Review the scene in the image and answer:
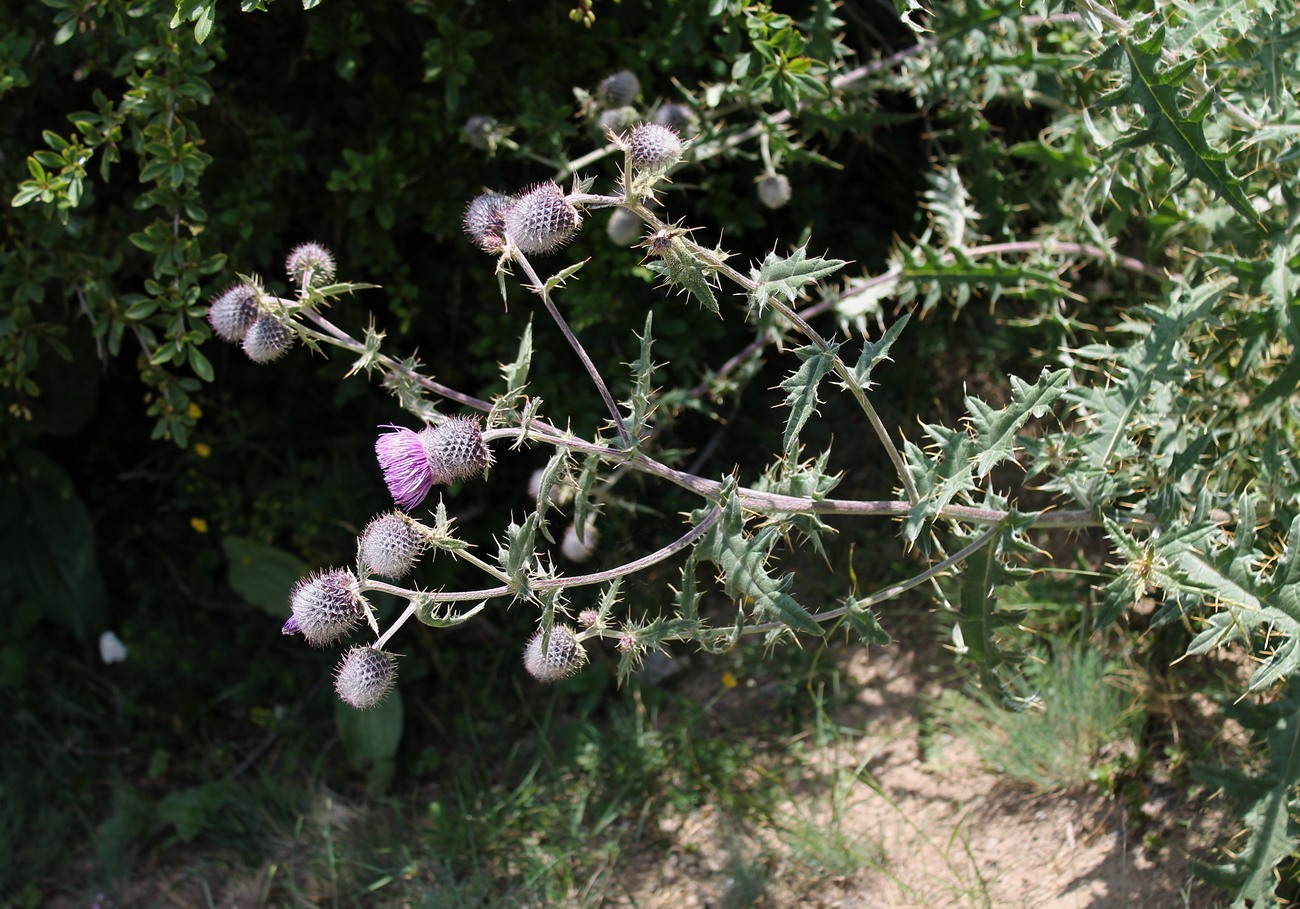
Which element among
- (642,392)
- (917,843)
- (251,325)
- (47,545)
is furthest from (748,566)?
(47,545)

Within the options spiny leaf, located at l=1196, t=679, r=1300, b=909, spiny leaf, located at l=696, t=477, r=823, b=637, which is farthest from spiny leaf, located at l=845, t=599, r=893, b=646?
spiny leaf, located at l=1196, t=679, r=1300, b=909

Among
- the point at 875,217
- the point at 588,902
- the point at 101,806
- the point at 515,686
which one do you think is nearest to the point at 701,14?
the point at 875,217

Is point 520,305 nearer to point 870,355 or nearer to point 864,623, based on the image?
point 870,355

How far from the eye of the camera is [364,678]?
2232mm

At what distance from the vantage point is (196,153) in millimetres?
3049

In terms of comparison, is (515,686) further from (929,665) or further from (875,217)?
(875,217)

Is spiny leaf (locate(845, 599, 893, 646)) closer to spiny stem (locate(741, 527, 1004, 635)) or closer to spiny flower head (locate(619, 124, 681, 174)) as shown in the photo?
spiny stem (locate(741, 527, 1004, 635))

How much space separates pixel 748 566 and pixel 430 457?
65cm

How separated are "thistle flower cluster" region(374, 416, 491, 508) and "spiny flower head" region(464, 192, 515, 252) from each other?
1.36 feet

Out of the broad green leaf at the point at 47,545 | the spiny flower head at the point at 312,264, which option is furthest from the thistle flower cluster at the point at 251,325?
the broad green leaf at the point at 47,545

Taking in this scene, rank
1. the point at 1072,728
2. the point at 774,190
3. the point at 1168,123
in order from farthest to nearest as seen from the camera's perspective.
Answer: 1. the point at 774,190
2. the point at 1072,728
3. the point at 1168,123

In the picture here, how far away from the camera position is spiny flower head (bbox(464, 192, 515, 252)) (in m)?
2.39

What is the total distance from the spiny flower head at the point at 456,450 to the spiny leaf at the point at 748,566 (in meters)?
0.47

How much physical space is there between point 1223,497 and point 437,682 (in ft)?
8.93
